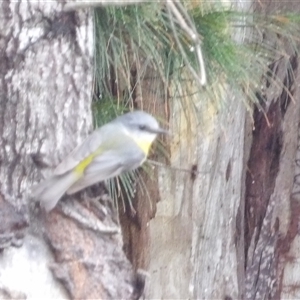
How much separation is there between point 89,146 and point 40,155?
0.06m

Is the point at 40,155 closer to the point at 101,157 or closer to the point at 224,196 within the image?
the point at 101,157

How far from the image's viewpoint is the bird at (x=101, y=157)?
3.05 ft

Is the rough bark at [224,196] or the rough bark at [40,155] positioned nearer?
the rough bark at [40,155]

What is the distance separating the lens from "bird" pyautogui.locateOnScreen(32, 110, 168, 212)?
93cm

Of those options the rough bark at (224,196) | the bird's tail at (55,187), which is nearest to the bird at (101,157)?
the bird's tail at (55,187)

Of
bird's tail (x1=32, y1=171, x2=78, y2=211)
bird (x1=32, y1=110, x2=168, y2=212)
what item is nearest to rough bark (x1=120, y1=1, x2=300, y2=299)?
bird (x1=32, y1=110, x2=168, y2=212)

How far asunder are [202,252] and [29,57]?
51 centimetres

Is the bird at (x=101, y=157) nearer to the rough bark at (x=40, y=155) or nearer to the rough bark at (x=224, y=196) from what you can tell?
the rough bark at (x=40, y=155)

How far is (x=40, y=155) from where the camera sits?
964mm

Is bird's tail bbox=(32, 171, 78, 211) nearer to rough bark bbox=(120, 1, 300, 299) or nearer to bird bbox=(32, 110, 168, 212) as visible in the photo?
bird bbox=(32, 110, 168, 212)

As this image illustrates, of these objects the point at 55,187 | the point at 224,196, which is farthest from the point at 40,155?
the point at 224,196

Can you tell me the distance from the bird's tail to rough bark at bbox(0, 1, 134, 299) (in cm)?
3

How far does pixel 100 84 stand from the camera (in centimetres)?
119

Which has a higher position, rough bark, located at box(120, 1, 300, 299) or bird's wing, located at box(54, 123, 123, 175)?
bird's wing, located at box(54, 123, 123, 175)
